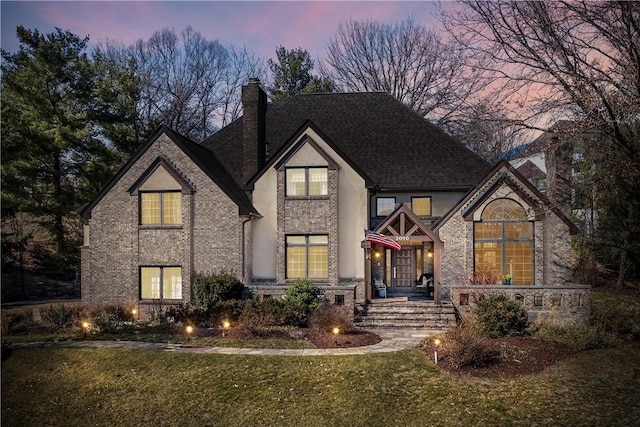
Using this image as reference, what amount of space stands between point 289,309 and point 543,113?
1187cm

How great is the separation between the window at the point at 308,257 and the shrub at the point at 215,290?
2.70 meters

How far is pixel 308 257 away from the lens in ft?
63.4

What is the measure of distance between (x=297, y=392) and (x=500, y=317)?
7.77m

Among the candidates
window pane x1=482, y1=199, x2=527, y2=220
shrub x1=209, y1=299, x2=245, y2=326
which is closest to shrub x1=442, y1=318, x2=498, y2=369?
shrub x1=209, y1=299, x2=245, y2=326

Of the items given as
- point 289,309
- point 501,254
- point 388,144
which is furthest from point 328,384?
point 388,144

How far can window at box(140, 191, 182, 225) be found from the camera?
19.0m

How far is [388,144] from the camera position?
22562 mm

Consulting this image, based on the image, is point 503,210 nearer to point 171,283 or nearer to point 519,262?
point 519,262

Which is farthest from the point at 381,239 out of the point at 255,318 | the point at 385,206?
the point at 255,318

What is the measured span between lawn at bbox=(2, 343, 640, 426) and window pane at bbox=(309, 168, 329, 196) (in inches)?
348

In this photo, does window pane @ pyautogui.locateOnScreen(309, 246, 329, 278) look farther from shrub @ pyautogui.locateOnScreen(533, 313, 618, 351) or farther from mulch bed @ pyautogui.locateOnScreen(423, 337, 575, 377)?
shrub @ pyautogui.locateOnScreen(533, 313, 618, 351)

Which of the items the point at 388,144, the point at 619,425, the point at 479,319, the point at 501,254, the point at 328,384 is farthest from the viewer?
the point at 388,144

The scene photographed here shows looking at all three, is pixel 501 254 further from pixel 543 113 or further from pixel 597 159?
pixel 597 159

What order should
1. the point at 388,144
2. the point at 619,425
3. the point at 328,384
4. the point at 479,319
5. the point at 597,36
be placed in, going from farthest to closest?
the point at 388,144, the point at 597,36, the point at 479,319, the point at 328,384, the point at 619,425
